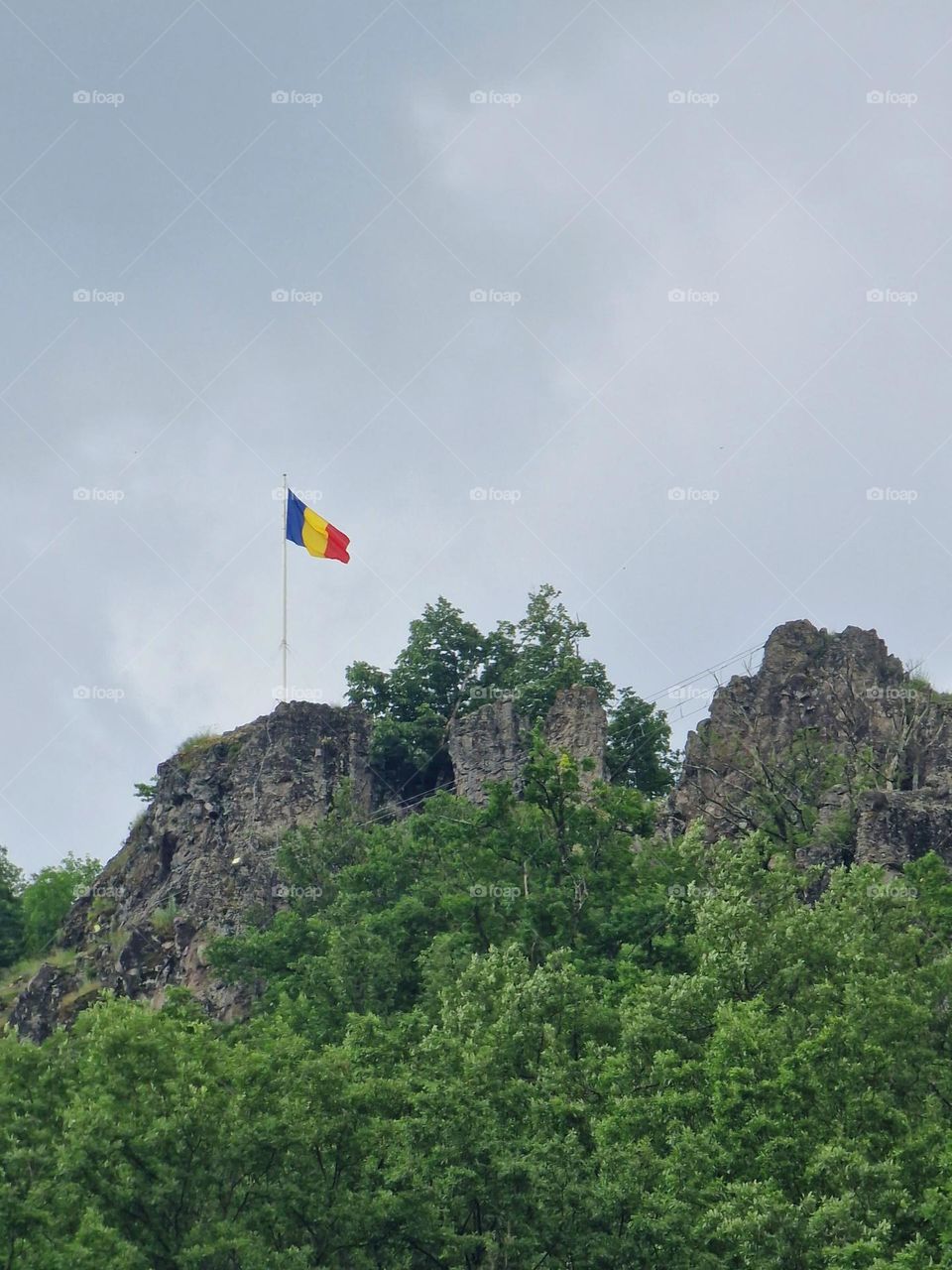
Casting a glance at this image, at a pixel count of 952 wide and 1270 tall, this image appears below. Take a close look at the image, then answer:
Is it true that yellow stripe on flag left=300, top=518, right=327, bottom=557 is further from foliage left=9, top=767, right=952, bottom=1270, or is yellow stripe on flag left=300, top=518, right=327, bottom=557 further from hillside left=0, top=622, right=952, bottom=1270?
foliage left=9, top=767, right=952, bottom=1270

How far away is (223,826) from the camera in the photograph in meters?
73.7

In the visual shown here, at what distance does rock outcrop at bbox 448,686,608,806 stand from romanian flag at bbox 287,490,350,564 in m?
6.90

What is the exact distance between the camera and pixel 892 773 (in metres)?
66.0

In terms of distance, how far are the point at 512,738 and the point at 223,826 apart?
9.19 meters

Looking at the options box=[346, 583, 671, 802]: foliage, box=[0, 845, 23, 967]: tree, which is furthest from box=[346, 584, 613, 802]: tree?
box=[0, 845, 23, 967]: tree

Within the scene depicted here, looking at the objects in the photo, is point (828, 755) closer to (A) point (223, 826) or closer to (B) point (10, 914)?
(A) point (223, 826)

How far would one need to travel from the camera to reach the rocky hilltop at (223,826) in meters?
69.1

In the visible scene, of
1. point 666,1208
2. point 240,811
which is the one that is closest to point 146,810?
point 240,811

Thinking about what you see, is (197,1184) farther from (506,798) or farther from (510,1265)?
(506,798)

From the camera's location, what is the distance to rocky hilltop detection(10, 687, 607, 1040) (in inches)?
2719

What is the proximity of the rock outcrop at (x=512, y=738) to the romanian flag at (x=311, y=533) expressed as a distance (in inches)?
272

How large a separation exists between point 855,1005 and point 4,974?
36903 millimetres

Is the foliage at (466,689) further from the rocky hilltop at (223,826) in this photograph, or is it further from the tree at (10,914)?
the tree at (10,914)

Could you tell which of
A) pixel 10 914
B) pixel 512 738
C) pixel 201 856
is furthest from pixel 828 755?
pixel 10 914
